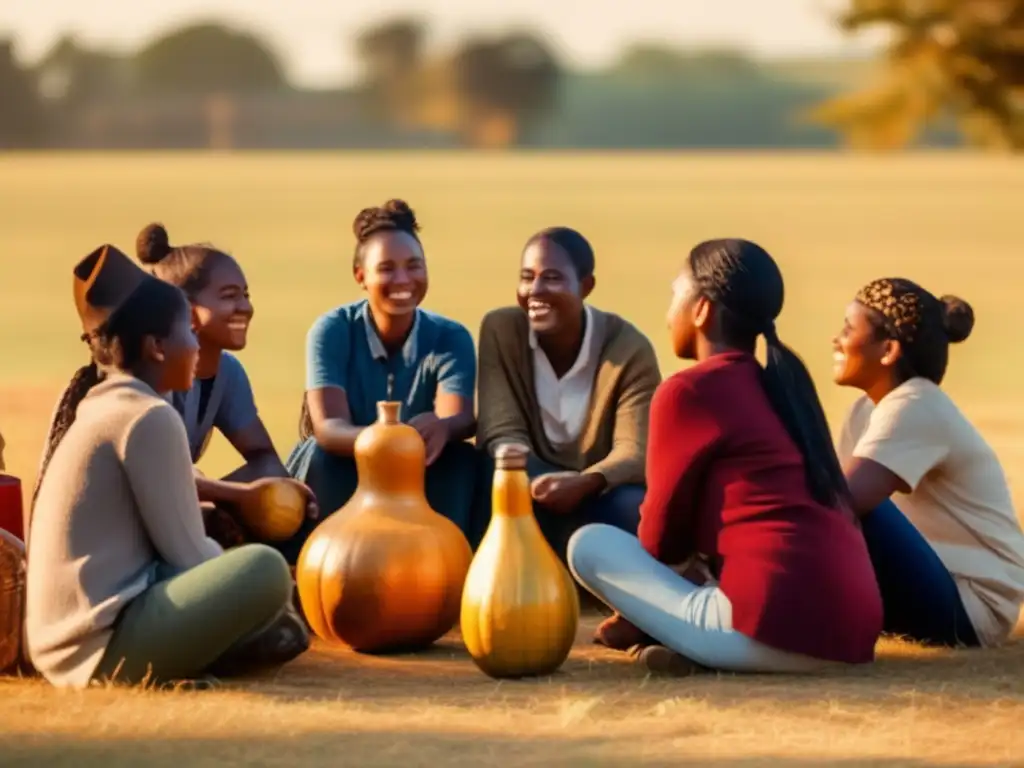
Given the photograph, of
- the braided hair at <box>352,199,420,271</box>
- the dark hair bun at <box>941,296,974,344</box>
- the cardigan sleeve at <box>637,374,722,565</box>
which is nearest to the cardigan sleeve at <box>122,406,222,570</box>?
the cardigan sleeve at <box>637,374,722,565</box>

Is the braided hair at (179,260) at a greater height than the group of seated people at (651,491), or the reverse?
the braided hair at (179,260)

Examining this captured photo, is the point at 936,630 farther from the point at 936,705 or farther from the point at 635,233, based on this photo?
the point at 635,233

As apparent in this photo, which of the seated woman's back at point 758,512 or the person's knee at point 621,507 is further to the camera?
the person's knee at point 621,507

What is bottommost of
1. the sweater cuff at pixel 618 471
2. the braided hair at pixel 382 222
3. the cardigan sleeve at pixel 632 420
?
the sweater cuff at pixel 618 471

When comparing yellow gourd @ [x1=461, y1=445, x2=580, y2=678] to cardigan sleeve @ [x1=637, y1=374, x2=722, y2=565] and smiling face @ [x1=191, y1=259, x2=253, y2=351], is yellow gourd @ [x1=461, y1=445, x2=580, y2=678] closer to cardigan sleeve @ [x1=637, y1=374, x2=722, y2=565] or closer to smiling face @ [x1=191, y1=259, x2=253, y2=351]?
cardigan sleeve @ [x1=637, y1=374, x2=722, y2=565]

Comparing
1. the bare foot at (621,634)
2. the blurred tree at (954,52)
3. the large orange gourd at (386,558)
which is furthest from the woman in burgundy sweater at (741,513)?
the blurred tree at (954,52)

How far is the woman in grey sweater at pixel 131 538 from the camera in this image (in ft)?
20.1

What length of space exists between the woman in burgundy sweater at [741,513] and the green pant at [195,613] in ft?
3.43

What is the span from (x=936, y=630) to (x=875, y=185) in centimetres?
5725

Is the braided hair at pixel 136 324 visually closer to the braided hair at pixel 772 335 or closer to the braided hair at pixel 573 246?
the braided hair at pixel 772 335

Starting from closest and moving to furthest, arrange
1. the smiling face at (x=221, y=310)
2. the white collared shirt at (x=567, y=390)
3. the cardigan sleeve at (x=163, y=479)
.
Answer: the cardigan sleeve at (x=163, y=479)
the smiling face at (x=221, y=310)
the white collared shirt at (x=567, y=390)

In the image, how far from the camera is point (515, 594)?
636cm

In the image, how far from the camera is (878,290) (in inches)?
277

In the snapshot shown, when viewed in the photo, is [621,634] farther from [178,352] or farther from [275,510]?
[178,352]
